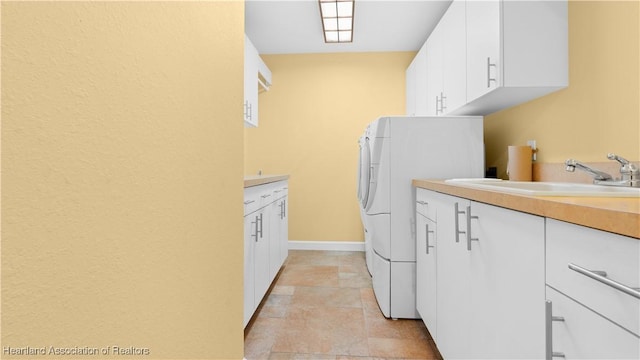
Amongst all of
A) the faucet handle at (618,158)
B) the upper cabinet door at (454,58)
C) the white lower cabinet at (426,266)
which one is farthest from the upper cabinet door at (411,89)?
the faucet handle at (618,158)

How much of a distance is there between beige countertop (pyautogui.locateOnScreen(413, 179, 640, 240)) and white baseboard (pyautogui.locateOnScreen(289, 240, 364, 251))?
2.96 m

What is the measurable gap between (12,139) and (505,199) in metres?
1.02

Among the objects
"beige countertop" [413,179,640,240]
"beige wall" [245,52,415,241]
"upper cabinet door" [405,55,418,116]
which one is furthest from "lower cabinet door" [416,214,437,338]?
"beige wall" [245,52,415,241]

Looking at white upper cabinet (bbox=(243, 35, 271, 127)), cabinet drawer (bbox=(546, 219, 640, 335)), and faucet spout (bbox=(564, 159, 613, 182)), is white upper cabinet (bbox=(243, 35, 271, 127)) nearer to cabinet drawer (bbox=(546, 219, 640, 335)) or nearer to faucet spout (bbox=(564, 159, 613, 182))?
faucet spout (bbox=(564, 159, 613, 182))

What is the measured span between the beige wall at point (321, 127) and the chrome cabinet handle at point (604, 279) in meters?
3.33

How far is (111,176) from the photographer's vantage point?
1.63ft

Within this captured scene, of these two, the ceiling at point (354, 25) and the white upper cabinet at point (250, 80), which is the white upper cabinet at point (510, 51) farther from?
the white upper cabinet at point (250, 80)

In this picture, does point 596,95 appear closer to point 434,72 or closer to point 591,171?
point 591,171

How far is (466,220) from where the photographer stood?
1.18m

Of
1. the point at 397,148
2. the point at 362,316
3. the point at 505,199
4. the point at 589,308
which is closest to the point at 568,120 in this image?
the point at 397,148

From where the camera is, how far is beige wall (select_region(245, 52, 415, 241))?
12.8 feet

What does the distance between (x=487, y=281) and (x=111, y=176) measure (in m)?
1.05

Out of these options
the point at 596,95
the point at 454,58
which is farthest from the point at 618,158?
the point at 454,58

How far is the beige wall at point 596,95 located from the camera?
4.18ft
